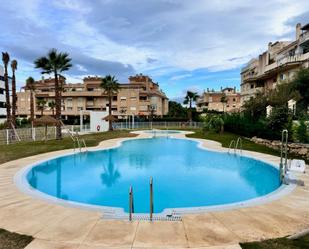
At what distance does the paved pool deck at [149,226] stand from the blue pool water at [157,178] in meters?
2.10

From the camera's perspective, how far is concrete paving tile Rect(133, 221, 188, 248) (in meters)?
4.57

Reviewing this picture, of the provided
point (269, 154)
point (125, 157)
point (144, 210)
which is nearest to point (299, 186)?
point (144, 210)

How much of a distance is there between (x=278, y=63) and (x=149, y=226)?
31.0 m

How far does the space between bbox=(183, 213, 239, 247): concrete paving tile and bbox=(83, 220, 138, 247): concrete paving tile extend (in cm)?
117

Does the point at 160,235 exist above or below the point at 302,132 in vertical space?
below

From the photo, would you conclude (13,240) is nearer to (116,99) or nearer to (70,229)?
(70,229)

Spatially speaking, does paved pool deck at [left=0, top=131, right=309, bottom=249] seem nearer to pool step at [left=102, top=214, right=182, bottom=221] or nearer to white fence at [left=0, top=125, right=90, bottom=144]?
pool step at [left=102, top=214, right=182, bottom=221]

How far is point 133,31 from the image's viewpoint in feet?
84.6

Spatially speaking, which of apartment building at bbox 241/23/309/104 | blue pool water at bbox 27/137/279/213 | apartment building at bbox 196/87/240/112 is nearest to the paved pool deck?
blue pool water at bbox 27/137/279/213

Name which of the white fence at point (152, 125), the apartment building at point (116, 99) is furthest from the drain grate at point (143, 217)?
the apartment building at point (116, 99)

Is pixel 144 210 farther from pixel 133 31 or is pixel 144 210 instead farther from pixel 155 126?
pixel 155 126

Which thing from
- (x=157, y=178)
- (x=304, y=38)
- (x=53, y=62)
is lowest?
(x=157, y=178)

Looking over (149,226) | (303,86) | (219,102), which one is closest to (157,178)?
(149,226)

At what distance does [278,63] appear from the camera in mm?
30406
